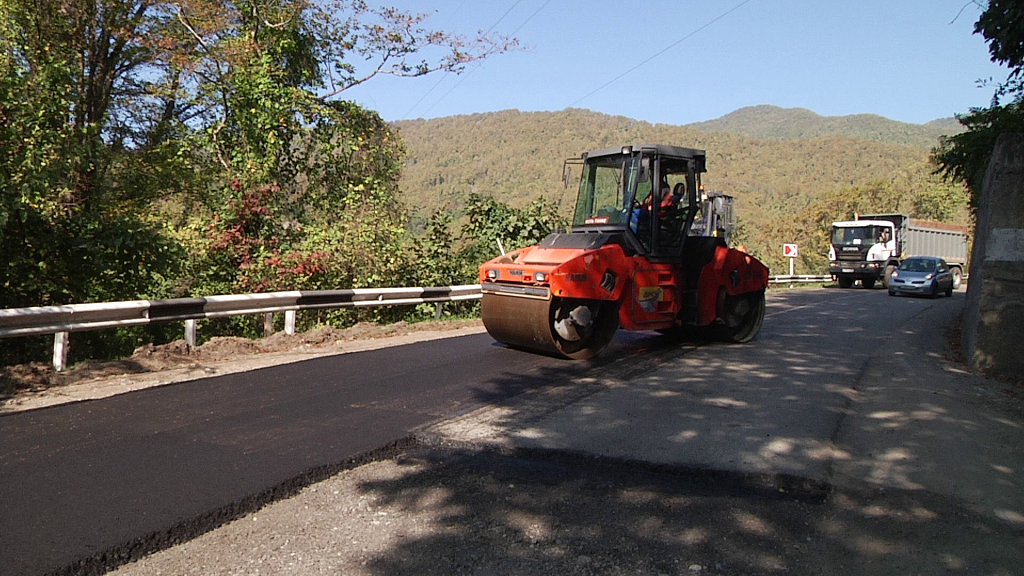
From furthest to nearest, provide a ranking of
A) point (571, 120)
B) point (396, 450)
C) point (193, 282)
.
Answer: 1. point (571, 120)
2. point (193, 282)
3. point (396, 450)

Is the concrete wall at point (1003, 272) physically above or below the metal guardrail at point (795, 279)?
above

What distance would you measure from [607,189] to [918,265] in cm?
2106

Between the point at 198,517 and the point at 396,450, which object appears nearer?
the point at 198,517

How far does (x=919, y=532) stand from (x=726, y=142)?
16673 centimetres

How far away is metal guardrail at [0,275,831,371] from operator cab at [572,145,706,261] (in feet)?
14.4

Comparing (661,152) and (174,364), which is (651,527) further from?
(661,152)

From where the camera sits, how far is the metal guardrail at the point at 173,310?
8.08m

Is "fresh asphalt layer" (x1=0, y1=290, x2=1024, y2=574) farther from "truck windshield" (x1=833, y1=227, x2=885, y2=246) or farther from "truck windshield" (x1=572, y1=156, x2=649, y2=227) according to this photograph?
"truck windshield" (x1=833, y1=227, x2=885, y2=246)

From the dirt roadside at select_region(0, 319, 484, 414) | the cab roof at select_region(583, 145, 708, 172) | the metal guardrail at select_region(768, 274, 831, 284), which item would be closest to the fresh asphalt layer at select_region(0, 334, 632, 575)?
the dirt roadside at select_region(0, 319, 484, 414)

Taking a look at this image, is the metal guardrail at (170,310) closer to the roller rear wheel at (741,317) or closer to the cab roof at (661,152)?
the cab roof at (661,152)

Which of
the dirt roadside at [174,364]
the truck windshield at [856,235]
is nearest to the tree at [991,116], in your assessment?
the dirt roadside at [174,364]

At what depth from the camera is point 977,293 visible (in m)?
9.38

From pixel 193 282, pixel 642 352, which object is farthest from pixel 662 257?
pixel 193 282

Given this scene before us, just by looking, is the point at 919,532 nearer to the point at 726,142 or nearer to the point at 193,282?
the point at 193,282
